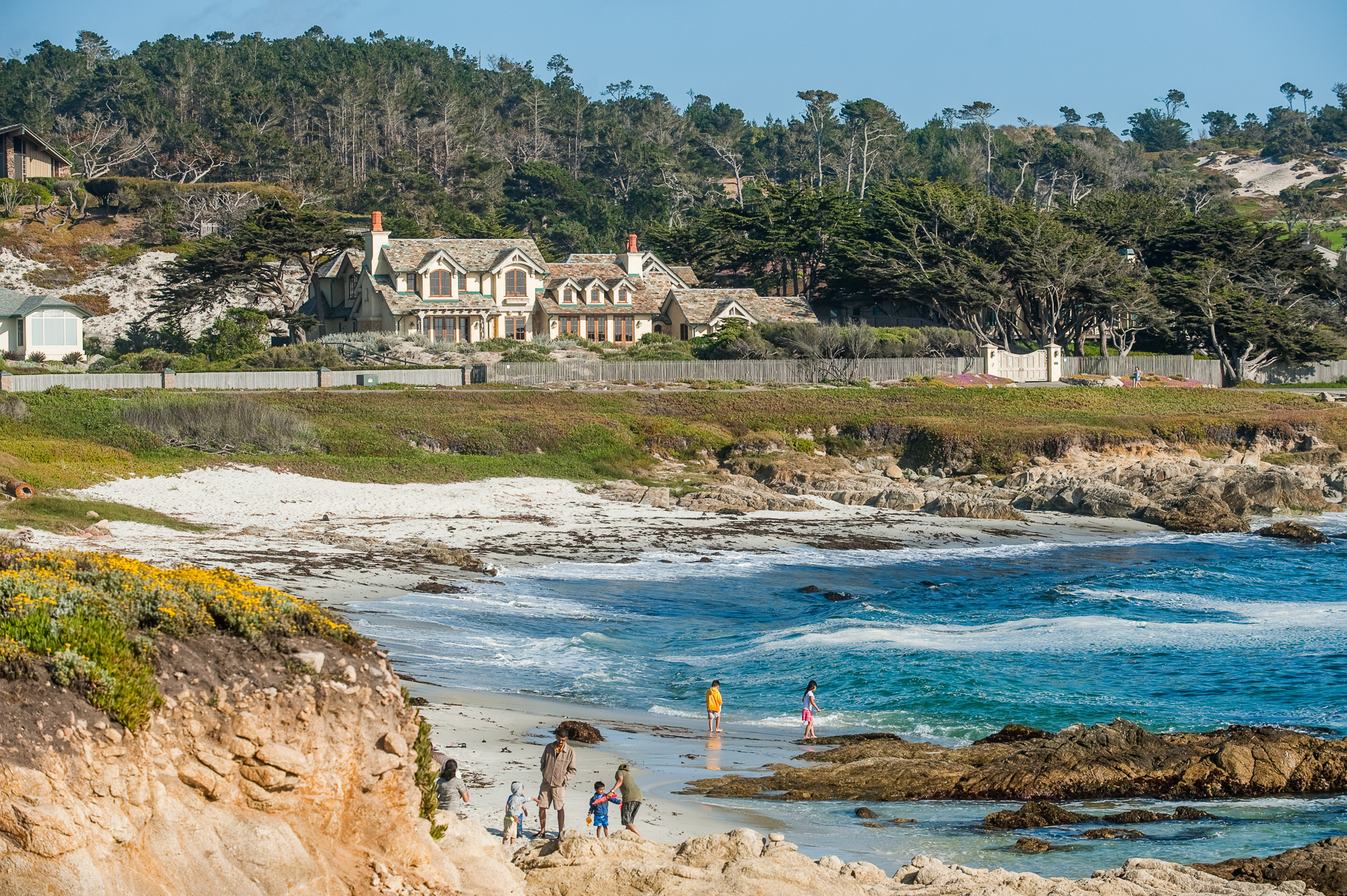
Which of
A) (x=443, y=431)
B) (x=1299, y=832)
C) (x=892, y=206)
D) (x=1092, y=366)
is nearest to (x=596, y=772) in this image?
(x=1299, y=832)

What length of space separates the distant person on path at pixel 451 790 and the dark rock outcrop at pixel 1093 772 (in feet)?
9.98

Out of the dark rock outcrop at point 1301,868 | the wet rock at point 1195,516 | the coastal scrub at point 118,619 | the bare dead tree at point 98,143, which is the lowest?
the dark rock outcrop at point 1301,868

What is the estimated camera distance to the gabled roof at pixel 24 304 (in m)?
60.0

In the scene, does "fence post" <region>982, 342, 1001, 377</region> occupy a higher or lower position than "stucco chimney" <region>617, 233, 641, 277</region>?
lower

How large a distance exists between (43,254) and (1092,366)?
64946mm

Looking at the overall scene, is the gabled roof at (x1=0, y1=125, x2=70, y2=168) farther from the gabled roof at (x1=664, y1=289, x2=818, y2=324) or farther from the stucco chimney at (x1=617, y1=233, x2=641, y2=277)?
the gabled roof at (x1=664, y1=289, x2=818, y2=324)

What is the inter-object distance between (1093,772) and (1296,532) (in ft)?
81.8

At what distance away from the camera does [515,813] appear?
486 inches

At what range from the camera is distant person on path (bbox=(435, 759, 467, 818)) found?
1223 centimetres

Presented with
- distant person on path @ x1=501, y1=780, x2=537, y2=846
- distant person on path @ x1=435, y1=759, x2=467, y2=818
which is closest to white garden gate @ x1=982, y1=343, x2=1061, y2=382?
distant person on path @ x1=501, y1=780, x2=537, y2=846

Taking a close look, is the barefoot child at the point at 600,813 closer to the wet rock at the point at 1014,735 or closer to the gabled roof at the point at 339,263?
the wet rock at the point at 1014,735

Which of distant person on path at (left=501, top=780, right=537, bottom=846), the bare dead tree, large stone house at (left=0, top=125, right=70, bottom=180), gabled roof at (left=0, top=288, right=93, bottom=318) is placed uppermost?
the bare dead tree

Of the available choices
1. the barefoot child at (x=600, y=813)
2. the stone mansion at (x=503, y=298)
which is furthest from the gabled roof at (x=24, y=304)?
the barefoot child at (x=600, y=813)

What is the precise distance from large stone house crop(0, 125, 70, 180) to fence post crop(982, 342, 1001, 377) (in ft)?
226
